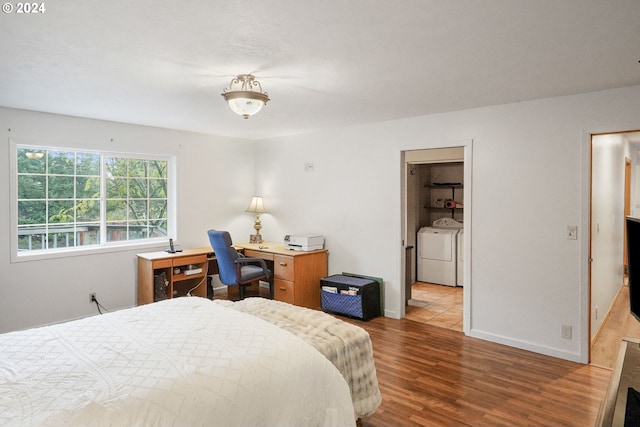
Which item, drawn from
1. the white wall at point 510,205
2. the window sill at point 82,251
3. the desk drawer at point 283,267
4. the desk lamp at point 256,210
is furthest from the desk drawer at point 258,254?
the window sill at point 82,251

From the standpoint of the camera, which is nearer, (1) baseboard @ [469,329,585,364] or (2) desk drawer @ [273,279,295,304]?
(1) baseboard @ [469,329,585,364]

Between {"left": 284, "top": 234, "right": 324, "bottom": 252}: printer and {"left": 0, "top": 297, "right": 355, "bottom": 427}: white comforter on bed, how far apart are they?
9.02ft

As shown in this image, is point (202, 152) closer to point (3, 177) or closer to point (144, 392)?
point (3, 177)

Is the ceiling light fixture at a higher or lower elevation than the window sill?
higher

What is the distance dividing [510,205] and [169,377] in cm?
333

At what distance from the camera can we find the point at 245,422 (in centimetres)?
153

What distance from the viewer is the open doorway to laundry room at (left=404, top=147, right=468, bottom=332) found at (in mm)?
5492

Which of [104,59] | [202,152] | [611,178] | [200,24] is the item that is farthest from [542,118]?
[202,152]

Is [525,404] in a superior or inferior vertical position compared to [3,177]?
inferior

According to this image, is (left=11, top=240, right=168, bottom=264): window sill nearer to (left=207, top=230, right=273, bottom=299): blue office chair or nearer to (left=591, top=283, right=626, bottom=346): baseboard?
(left=207, top=230, right=273, bottom=299): blue office chair

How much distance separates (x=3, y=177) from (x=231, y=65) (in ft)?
9.57

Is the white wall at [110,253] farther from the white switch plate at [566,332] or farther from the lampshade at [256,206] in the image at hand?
the white switch plate at [566,332]

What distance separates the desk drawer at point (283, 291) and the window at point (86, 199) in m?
1.72

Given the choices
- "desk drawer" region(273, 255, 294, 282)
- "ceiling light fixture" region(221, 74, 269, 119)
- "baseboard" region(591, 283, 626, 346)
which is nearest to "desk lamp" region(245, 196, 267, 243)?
"desk drawer" region(273, 255, 294, 282)
